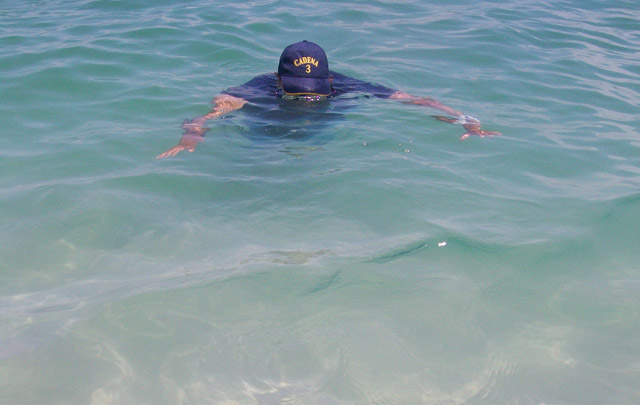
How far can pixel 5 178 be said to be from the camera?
4754mm

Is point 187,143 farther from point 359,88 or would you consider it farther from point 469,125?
point 469,125

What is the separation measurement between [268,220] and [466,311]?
1553mm

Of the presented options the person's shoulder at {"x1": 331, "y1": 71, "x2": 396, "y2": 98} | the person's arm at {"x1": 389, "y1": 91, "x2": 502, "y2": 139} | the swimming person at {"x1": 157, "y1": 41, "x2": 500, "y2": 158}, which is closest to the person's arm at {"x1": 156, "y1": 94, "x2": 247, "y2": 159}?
the swimming person at {"x1": 157, "y1": 41, "x2": 500, "y2": 158}

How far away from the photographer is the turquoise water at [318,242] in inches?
114

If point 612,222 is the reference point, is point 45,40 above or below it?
above

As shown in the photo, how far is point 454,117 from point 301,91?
1.50 metres

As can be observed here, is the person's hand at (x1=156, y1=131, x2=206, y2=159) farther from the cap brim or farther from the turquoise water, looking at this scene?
the cap brim

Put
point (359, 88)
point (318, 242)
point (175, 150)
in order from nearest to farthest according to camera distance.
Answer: point (318, 242)
point (175, 150)
point (359, 88)

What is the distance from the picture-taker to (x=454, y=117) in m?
5.88

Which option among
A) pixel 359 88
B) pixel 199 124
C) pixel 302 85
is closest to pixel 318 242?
pixel 199 124

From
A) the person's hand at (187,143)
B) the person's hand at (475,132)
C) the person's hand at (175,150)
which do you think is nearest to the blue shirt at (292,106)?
the person's hand at (187,143)

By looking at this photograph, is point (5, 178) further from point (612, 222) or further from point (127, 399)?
point (612, 222)

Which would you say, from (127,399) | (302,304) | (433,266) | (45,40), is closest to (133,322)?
(127,399)

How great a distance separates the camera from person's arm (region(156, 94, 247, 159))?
514 centimetres
